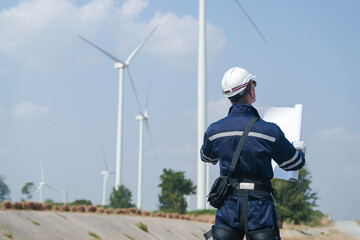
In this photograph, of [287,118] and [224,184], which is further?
[287,118]

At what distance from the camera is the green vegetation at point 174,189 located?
48600 mm

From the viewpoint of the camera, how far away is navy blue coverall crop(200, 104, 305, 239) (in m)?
5.64

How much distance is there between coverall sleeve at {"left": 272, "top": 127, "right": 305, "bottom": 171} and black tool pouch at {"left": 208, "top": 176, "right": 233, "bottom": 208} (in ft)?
1.79

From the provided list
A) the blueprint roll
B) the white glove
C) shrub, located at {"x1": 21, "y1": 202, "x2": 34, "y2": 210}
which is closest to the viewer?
the white glove

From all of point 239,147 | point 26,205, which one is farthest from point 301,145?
point 26,205

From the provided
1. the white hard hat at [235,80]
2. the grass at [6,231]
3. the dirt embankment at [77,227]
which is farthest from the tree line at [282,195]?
the white hard hat at [235,80]

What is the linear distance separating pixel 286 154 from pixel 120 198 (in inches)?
2453

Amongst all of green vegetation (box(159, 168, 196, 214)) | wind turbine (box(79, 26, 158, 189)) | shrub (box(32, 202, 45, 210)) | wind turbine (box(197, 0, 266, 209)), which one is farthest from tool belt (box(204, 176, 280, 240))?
wind turbine (box(79, 26, 158, 189))

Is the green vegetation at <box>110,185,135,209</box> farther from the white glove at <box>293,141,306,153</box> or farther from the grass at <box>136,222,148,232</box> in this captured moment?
A: the white glove at <box>293,141,306,153</box>

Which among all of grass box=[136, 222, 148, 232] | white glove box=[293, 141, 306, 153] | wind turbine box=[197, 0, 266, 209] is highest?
wind turbine box=[197, 0, 266, 209]

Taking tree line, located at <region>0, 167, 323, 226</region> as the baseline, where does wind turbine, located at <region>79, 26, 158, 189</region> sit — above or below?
above

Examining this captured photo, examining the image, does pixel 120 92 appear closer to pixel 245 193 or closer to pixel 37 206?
pixel 37 206

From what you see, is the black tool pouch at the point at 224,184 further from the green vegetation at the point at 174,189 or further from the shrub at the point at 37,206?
the green vegetation at the point at 174,189

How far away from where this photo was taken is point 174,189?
49.6 m
